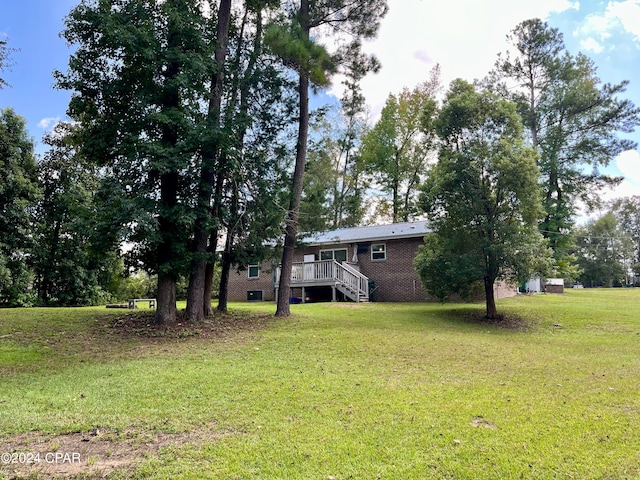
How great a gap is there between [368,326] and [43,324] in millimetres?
9099

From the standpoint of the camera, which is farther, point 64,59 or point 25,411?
point 64,59

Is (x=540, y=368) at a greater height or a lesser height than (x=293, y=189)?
lesser

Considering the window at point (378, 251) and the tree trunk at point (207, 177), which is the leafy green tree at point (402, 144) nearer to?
the window at point (378, 251)

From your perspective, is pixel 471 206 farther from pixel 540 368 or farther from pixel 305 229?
pixel 540 368

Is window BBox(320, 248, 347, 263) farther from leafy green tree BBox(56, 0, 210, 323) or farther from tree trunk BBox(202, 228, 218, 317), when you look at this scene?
leafy green tree BBox(56, 0, 210, 323)

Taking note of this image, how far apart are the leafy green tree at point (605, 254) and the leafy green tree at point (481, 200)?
175ft

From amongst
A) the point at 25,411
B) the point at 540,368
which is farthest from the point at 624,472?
the point at 25,411

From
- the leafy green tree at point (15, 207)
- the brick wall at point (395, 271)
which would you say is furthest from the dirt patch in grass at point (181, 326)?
the leafy green tree at point (15, 207)

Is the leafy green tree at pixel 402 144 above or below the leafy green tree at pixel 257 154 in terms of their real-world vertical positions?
above

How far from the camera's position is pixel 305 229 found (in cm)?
1488

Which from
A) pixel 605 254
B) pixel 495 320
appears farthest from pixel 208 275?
pixel 605 254

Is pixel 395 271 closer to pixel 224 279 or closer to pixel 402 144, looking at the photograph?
pixel 224 279

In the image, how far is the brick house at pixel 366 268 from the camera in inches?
781

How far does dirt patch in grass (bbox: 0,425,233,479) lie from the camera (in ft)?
11.5
